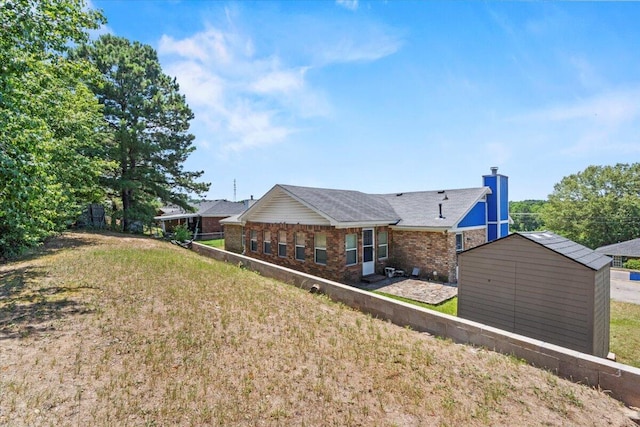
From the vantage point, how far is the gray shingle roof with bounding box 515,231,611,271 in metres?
6.45

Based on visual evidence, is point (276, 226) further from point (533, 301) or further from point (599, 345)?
point (599, 345)

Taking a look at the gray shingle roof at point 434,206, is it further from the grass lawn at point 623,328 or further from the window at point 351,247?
Result: the grass lawn at point 623,328

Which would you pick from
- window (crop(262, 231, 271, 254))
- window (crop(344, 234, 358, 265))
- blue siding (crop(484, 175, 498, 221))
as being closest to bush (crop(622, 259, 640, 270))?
blue siding (crop(484, 175, 498, 221))

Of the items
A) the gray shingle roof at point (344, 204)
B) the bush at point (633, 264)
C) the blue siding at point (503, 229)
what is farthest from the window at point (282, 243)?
the bush at point (633, 264)

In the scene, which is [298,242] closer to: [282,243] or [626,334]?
[282,243]

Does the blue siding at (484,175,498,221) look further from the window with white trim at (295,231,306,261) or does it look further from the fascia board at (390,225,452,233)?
the window with white trim at (295,231,306,261)

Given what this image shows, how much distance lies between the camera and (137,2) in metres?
9.17

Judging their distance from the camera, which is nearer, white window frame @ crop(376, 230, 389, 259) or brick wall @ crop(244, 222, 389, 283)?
brick wall @ crop(244, 222, 389, 283)

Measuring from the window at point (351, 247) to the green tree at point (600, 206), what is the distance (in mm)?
45178

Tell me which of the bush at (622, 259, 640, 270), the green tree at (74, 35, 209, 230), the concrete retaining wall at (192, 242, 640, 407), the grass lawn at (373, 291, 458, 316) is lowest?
the bush at (622, 259, 640, 270)

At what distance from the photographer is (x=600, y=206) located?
41.1 meters

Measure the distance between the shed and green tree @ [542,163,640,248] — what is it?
45.8 meters

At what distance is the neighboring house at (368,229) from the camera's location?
13125 mm

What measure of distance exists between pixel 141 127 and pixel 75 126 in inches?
350
